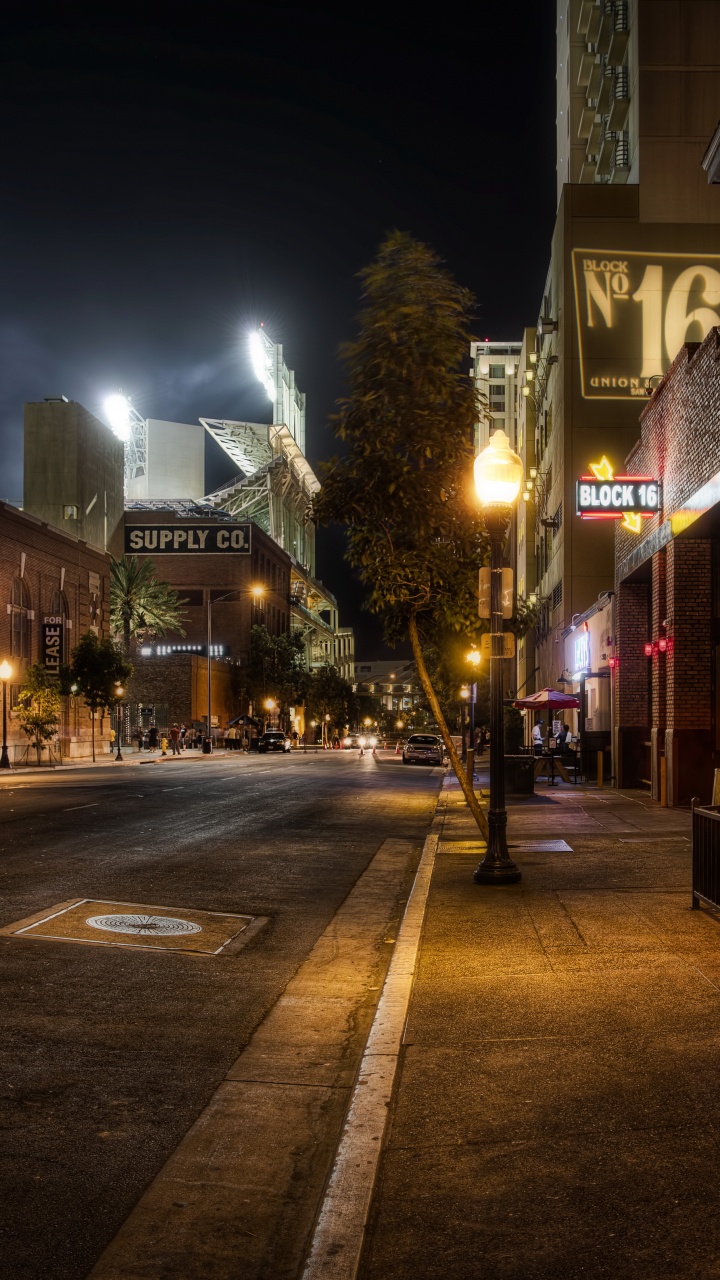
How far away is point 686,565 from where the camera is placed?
2062cm

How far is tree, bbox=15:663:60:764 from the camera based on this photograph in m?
49.9

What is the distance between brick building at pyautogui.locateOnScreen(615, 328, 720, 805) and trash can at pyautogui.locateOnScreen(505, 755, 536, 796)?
3.86 meters

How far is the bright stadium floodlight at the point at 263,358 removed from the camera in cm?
14612

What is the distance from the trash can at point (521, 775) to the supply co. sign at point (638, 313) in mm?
24386

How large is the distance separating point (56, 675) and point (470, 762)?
3460 centimetres

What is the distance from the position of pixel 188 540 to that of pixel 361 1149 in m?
108

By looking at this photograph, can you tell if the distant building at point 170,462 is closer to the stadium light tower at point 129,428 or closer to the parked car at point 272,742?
the stadium light tower at point 129,428

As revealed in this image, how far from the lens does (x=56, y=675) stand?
57188 mm

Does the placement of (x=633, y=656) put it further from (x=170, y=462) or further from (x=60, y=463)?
(x=170, y=462)

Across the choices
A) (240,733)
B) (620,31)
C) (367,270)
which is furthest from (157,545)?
(367,270)

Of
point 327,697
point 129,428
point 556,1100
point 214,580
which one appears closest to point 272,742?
point 214,580

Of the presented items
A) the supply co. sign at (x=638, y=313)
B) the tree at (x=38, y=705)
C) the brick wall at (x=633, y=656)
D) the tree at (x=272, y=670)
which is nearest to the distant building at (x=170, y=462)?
the tree at (x=272, y=670)

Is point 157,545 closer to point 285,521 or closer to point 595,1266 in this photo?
point 285,521

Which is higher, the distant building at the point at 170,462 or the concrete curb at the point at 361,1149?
the distant building at the point at 170,462
